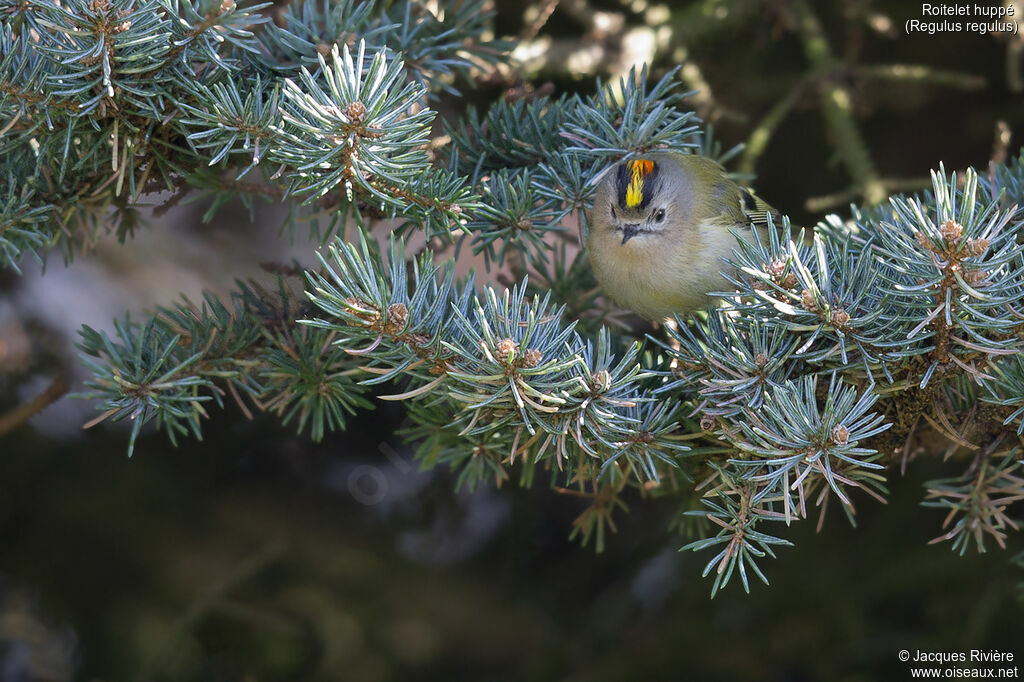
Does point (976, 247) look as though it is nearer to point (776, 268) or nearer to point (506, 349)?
point (776, 268)

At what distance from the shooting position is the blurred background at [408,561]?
2.07m

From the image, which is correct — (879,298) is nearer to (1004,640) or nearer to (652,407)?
(652,407)

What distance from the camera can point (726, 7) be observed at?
7.57 feet

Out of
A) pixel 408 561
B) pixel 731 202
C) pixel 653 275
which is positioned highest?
pixel 731 202

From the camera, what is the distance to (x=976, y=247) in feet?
2.93

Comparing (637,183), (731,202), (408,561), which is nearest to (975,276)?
(637,183)

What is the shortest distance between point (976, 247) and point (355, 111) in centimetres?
67

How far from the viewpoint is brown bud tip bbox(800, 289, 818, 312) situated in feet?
3.18

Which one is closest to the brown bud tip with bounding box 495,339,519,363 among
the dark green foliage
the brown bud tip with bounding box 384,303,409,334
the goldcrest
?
the dark green foliage

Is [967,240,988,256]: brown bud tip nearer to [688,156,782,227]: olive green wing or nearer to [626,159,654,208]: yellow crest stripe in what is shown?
[626,159,654,208]: yellow crest stripe

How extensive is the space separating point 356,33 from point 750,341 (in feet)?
2.50

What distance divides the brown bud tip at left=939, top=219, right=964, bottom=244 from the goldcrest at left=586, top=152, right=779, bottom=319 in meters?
0.65

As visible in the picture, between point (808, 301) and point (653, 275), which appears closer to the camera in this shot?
point (808, 301)

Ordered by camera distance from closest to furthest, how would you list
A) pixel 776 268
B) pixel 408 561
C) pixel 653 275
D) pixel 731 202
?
pixel 776 268, pixel 653 275, pixel 731 202, pixel 408 561
